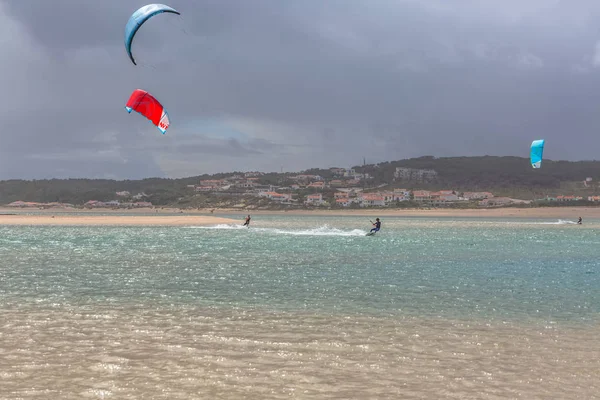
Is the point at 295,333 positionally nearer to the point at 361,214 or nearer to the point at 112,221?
the point at 112,221

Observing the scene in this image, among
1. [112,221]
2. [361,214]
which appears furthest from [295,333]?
[361,214]

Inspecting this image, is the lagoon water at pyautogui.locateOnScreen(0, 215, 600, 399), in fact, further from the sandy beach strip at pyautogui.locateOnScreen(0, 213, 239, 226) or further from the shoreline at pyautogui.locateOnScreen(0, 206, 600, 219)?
the shoreline at pyautogui.locateOnScreen(0, 206, 600, 219)

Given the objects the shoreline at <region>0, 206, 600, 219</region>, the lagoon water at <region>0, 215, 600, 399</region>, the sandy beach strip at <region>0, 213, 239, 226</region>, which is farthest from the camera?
the shoreline at <region>0, 206, 600, 219</region>

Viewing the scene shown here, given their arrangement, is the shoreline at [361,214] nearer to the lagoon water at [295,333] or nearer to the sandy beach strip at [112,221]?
the sandy beach strip at [112,221]

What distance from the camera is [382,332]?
344 inches

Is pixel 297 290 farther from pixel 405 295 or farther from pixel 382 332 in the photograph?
pixel 382 332

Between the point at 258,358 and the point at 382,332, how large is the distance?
2564 millimetres

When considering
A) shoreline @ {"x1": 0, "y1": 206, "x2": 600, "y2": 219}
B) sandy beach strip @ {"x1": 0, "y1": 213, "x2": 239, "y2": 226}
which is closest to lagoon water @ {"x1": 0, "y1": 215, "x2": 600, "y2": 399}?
sandy beach strip @ {"x1": 0, "y1": 213, "x2": 239, "y2": 226}

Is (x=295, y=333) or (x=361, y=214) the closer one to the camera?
(x=295, y=333)

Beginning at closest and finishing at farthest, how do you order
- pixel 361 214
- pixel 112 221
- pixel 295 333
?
1. pixel 295 333
2. pixel 112 221
3. pixel 361 214

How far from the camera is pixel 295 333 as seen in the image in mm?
8555

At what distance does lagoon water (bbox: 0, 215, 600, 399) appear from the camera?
6008 mm

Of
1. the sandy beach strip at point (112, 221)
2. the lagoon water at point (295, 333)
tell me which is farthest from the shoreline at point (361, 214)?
the lagoon water at point (295, 333)

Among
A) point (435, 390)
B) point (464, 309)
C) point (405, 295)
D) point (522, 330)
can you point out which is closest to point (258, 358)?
point (435, 390)
